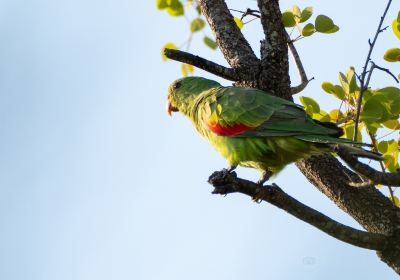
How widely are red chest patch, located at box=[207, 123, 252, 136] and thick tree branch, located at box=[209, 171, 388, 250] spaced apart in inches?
42.1

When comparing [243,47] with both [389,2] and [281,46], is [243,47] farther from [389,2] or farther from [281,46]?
[389,2]

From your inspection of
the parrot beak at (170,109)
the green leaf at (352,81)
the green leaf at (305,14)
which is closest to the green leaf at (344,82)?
the green leaf at (352,81)

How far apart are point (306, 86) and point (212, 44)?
0.93 metres

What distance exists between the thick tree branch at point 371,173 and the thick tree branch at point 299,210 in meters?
0.51

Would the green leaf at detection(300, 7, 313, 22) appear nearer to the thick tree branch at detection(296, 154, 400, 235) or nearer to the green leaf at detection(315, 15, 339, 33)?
the green leaf at detection(315, 15, 339, 33)

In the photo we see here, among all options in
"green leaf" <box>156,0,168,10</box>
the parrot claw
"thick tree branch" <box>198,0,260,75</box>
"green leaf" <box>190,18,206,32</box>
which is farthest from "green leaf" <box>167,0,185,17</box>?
the parrot claw

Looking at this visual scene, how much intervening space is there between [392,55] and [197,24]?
5.87ft

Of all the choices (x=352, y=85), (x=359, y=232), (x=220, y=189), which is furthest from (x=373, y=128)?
(x=220, y=189)

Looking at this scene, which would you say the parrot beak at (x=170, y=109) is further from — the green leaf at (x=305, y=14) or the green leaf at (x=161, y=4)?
the green leaf at (x=305, y=14)

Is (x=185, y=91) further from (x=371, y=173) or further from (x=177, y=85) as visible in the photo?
(x=371, y=173)

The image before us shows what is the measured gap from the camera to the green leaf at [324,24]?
16.2ft

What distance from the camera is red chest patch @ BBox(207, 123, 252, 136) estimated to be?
486 centimetres

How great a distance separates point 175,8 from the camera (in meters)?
5.65

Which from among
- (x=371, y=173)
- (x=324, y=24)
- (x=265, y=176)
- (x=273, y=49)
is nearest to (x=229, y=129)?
(x=265, y=176)
